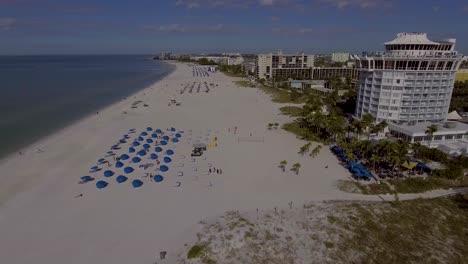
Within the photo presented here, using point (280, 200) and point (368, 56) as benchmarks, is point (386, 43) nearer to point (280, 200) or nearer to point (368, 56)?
point (368, 56)

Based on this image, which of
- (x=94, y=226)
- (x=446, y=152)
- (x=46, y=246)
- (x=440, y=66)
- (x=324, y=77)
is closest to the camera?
(x=46, y=246)

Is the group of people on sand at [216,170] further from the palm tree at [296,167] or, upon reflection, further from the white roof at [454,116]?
the white roof at [454,116]

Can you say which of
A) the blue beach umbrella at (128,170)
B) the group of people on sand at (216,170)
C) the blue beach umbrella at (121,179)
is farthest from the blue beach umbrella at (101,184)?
the group of people on sand at (216,170)

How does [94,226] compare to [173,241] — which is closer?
[173,241]

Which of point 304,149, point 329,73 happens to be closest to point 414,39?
point 304,149

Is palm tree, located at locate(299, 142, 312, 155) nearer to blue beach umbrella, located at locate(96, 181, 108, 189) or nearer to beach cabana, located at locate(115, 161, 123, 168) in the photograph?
beach cabana, located at locate(115, 161, 123, 168)

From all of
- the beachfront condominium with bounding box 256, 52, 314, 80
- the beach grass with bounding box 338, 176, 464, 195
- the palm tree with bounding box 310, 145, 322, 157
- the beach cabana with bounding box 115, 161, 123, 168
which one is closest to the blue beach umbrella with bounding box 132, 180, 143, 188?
the beach cabana with bounding box 115, 161, 123, 168

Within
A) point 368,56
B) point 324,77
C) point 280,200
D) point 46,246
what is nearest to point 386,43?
point 368,56
